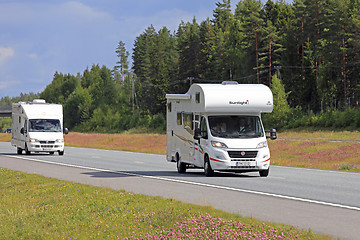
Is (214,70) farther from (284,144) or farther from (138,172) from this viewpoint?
(138,172)

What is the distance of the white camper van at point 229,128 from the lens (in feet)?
68.4

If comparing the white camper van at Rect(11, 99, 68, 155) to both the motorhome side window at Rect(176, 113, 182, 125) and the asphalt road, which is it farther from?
the motorhome side window at Rect(176, 113, 182, 125)

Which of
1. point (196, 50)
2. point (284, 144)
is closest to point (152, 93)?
point (196, 50)

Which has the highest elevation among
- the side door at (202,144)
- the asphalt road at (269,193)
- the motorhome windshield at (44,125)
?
the motorhome windshield at (44,125)

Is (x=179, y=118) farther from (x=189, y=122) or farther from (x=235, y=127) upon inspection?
(x=235, y=127)

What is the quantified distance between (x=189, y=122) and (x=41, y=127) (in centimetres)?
1813

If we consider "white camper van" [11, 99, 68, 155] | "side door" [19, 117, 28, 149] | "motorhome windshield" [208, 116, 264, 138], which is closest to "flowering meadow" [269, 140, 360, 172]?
"motorhome windshield" [208, 116, 264, 138]

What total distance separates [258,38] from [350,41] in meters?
19.9

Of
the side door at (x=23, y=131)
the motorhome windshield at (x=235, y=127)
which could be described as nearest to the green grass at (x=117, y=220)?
the motorhome windshield at (x=235, y=127)

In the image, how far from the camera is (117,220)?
11180 millimetres

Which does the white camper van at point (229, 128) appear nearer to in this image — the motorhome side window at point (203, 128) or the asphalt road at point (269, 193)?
the motorhome side window at point (203, 128)

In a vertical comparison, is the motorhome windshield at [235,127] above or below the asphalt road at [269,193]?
above

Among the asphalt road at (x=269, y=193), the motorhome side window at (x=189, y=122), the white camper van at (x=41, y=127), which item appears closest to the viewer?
the asphalt road at (x=269, y=193)

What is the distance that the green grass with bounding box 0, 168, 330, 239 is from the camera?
9461 mm
